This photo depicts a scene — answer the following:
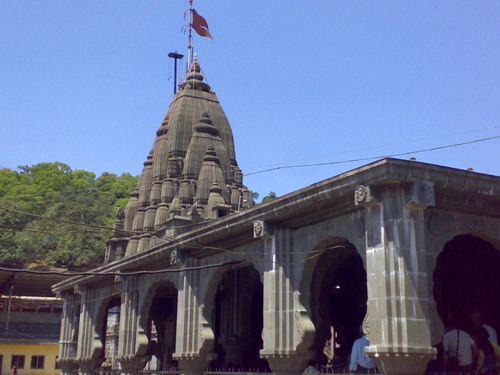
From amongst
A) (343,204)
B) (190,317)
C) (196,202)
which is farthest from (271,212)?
(196,202)

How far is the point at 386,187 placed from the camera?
42.0 ft

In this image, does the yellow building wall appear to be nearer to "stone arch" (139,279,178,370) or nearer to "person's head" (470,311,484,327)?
"stone arch" (139,279,178,370)

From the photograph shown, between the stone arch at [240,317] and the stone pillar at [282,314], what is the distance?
18.2 ft

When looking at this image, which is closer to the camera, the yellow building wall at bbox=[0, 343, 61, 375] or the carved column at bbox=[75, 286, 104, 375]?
the carved column at bbox=[75, 286, 104, 375]

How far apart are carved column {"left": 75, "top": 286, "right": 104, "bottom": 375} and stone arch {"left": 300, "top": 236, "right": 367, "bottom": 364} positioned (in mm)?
10169

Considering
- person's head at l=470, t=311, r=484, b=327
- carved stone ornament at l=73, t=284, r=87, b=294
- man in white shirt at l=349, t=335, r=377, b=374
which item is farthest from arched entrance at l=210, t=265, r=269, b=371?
person's head at l=470, t=311, r=484, b=327

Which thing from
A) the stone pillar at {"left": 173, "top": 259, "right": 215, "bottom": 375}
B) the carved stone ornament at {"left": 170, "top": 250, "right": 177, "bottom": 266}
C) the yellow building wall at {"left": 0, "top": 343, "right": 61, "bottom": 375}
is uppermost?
the carved stone ornament at {"left": 170, "top": 250, "right": 177, "bottom": 266}

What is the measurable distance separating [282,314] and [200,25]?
138 feet

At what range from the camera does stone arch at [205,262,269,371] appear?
22.1 meters

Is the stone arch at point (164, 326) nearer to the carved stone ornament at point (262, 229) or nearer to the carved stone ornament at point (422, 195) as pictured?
the carved stone ornament at point (262, 229)

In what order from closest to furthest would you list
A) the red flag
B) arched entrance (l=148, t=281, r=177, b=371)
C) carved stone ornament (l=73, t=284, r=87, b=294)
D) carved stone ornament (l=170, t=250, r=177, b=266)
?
carved stone ornament (l=170, t=250, r=177, b=266) → carved stone ornament (l=73, t=284, r=87, b=294) → arched entrance (l=148, t=281, r=177, b=371) → the red flag

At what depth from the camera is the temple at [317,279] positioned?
1236 centimetres

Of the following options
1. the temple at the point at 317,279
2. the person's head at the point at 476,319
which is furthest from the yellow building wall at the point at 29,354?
the person's head at the point at 476,319

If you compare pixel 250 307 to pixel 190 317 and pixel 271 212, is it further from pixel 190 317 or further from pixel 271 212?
pixel 271 212
